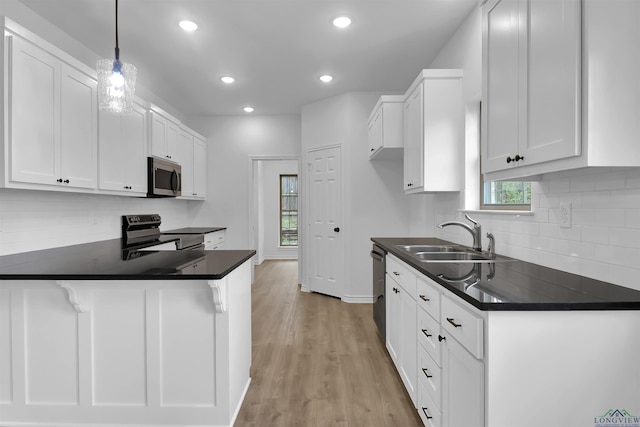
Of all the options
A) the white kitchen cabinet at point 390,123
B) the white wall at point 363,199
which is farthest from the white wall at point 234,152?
the white kitchen cabinet at point 390,123

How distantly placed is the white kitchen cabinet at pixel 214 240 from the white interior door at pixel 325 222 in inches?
55.5

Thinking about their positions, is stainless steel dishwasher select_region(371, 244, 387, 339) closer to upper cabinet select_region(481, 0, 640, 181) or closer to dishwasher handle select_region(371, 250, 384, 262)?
dishwasher handle select_region(371, 250, 384, 262)

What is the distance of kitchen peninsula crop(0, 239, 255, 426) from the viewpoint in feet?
6.01

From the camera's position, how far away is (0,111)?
2043 mm

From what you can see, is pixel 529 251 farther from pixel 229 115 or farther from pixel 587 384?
pixel 229 115

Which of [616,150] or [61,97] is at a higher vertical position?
[61,97]

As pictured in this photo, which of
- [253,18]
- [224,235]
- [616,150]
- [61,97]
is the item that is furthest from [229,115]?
[616,150]

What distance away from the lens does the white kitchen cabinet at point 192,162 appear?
4.76m

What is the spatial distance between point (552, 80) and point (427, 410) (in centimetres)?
164

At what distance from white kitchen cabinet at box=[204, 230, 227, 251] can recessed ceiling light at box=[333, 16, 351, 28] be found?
312 cm

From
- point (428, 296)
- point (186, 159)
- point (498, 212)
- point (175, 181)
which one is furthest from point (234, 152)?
point (428, 296)

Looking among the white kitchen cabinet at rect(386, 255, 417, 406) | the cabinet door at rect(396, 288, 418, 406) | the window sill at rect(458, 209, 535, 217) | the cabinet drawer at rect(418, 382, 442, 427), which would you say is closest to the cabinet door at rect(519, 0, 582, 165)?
the window sill at rect(458, 209, 535, 217)

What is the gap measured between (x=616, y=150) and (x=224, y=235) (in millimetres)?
5246

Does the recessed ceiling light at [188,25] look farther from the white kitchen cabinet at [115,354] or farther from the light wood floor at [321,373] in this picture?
the light wood floor at [321,373]
